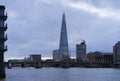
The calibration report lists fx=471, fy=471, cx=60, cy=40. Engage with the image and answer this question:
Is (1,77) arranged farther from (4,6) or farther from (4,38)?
(4,6)

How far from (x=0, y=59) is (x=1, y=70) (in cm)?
316

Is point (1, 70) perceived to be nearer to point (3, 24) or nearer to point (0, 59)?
point (0, 59)

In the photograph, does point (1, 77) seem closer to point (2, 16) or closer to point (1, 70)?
point (1, 70)

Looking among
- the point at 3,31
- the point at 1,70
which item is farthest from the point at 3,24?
the point at 1,70

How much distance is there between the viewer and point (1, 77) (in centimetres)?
11956

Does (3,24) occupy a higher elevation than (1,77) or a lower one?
higher

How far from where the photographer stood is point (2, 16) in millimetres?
117562

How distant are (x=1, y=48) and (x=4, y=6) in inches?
426

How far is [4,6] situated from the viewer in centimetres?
11919

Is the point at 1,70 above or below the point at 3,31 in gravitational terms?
below

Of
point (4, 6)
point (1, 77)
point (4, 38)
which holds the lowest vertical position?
point (1, 77)

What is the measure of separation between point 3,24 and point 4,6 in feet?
15.6

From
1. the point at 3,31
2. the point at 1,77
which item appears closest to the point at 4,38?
the point at 3,31

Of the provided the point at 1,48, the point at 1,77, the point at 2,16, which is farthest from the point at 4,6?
the point at 1,77
